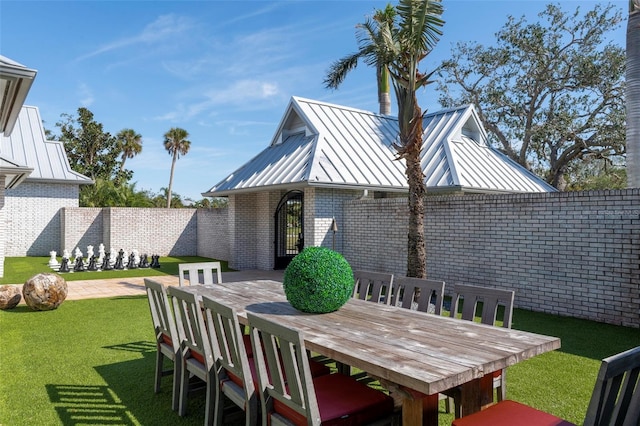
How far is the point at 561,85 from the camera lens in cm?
Result: 2272

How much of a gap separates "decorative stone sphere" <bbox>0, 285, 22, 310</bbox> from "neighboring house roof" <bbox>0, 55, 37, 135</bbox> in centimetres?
376

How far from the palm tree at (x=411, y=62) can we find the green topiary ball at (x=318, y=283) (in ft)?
15.3

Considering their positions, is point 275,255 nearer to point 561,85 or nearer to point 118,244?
point 118,244

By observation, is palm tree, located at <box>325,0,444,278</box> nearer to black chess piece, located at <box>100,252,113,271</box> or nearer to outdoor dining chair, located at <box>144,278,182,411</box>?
outdoor dining chair, located at <box>144,278,182,411</box>

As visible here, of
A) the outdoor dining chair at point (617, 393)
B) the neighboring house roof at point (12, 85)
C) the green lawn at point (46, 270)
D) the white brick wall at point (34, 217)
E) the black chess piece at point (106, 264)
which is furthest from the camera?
the white brick wall at point (34, 217)

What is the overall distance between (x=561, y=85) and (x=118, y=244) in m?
23.9

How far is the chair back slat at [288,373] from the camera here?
2.52 meters

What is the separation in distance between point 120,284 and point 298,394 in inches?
423

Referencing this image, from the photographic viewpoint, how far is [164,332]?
14.7ft

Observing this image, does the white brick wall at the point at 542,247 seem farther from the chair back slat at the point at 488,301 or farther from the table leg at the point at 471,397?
the table leg at the point at 471,397

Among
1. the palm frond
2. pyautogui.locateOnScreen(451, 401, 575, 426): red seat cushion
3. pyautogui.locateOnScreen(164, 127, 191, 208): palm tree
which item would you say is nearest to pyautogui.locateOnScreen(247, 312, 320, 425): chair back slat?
pyautogui.locateOnScreen(451, 401, 575, 426): red seat cushion

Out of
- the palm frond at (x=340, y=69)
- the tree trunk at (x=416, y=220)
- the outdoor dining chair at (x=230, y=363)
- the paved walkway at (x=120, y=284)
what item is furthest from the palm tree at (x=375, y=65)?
the paved walkway at (x=120, y=284)

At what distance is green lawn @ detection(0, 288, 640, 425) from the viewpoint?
400 centimetres

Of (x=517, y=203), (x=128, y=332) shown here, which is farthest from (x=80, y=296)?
(x=517, y=203)
